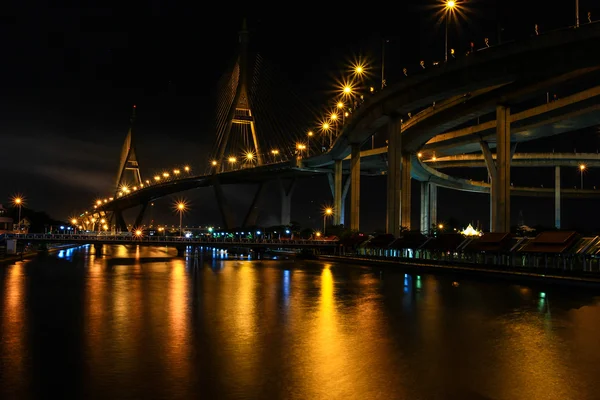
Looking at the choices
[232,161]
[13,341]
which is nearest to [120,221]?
[232,161]

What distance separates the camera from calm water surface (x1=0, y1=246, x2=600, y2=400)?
29.0ft

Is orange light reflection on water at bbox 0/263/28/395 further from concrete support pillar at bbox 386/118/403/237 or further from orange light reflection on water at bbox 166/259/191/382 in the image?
concrete support pillar at bbox 386/118/403/237

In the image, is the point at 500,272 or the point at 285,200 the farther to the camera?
the point at 285,200

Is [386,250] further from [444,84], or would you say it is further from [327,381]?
[327,381]

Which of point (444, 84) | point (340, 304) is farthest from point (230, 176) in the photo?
point (340, 304)

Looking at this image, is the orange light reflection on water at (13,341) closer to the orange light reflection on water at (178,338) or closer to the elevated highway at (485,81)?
the orange light reflection on water at (178,338)

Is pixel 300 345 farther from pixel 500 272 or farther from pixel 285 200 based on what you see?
pixel 285 200

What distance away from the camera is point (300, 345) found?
12094 mm

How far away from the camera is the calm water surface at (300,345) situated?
29.0ft

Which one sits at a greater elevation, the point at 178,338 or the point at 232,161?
the point at 232,161

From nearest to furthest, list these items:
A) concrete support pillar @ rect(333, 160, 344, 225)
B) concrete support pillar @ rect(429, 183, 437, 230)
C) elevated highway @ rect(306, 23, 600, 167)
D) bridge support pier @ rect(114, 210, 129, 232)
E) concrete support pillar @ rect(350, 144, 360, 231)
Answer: elevated highway @ rect(306, 23, 600, 167)
concrete support pillar @ rect(350, 144, 360, 231)
concrete support pillar @ rect(333, 160, 344, 225)
concrete support pillar @ rect(429, 183, 437, 230)
bridge support pier @ rect(114, 210, 129, 232)

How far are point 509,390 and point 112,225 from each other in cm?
15513

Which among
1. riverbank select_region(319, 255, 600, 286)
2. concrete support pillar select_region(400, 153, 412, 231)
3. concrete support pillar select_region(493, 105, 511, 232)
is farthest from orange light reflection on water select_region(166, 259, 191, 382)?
concrete support pillar select_region(400, 153, 412, 231)

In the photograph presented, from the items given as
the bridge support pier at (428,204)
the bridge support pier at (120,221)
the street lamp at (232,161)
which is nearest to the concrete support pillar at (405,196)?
the street lamp at (232,161)
